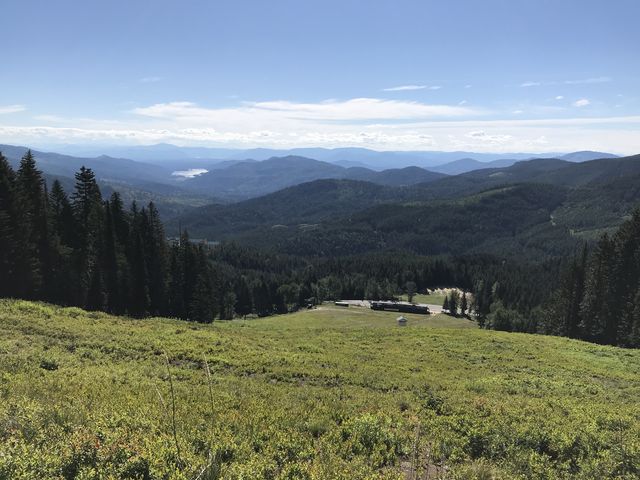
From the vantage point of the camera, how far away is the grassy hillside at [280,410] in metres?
7.96

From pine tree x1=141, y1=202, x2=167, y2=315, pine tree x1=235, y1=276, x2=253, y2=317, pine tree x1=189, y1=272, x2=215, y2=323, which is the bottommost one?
pine tree x1=235, y1=276, x2=253, y2=317

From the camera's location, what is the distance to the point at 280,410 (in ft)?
41.7

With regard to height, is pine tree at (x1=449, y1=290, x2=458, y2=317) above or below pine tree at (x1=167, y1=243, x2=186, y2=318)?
below

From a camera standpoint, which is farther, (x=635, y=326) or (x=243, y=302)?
(x=243, y=302)

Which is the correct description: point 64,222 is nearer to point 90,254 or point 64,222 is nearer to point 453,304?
point 90,254

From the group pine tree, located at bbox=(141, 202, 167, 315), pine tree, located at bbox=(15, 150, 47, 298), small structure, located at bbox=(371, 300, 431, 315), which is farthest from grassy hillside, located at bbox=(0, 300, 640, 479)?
small structure, located at bbox=(371, 300, 431, 315)

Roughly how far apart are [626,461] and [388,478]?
723cm

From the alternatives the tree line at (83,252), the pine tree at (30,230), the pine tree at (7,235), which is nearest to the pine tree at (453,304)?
the tree line at (83,252)

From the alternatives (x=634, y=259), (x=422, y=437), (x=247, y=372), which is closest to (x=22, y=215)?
(x=247, y=372)

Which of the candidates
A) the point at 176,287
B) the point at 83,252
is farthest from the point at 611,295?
the point at 83,252

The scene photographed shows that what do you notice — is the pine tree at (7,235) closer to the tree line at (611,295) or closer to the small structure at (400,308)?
the tree line at (611,295)

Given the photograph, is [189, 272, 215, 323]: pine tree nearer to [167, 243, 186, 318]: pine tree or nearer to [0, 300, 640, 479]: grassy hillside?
[167, 243, 186, 318]: pine tree

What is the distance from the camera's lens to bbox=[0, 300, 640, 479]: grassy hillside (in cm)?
796

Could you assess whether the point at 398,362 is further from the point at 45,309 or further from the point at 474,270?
the point at 474,270
